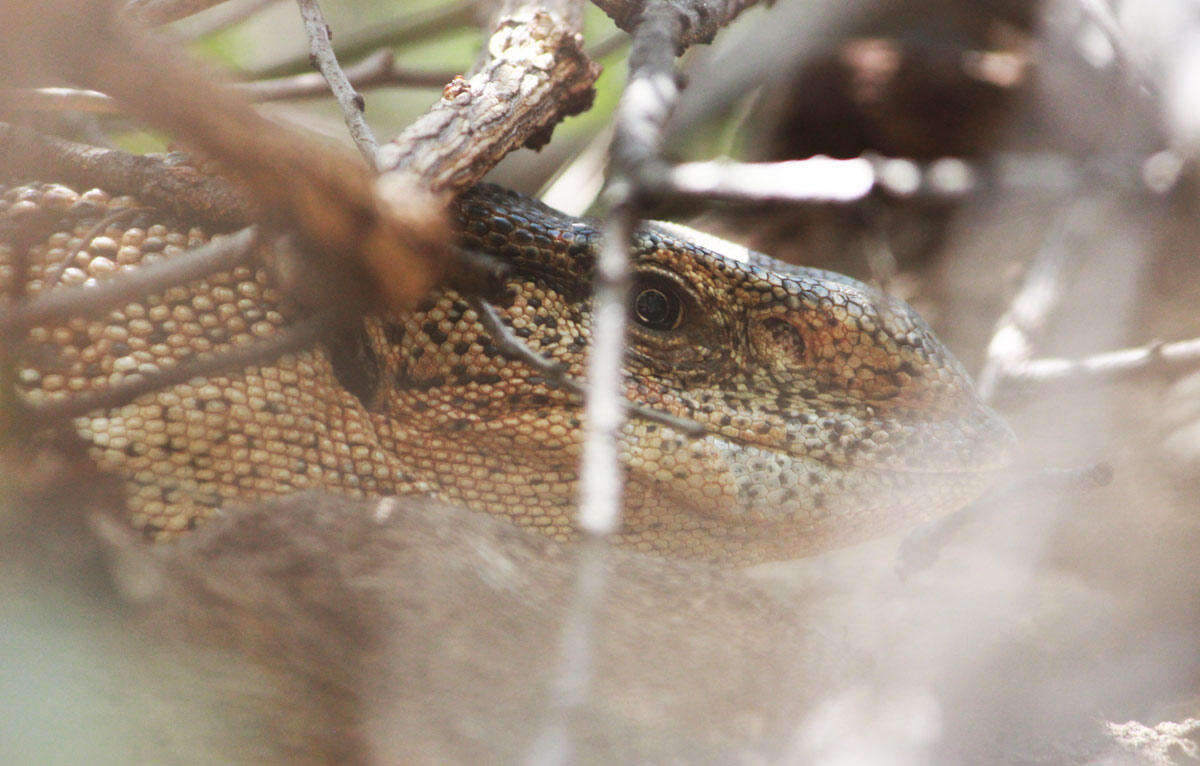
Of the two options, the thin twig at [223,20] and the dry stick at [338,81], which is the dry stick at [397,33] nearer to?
the thin twig at [223,20]

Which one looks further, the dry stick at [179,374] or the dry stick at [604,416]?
the dry stick at [179,374]

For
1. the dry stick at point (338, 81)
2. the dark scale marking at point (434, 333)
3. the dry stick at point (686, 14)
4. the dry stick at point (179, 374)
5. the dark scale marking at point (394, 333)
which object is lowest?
the dry stick at point (179, 374)

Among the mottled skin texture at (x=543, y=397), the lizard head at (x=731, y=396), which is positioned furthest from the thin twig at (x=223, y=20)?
the lizard head at (x=731, y=396)

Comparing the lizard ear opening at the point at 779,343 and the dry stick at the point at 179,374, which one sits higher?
the lizard ear opening at the point at 779,343

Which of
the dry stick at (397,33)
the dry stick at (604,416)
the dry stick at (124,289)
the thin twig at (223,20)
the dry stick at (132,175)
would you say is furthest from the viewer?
the dry stick at (397,33)

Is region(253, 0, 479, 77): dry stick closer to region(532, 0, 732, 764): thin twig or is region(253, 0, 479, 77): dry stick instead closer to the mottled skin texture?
the mottled skin texture

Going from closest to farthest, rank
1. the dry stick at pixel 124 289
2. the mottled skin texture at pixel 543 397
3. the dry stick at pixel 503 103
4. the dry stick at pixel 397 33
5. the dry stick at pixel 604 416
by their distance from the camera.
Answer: the dry stick at pixel 604 416
the dry stick at pixel 124 289
the dry stick at pixel 503 103
the mottled skin texture at pixel 543 397
the dry stick at pixel 397 33
